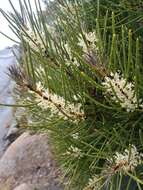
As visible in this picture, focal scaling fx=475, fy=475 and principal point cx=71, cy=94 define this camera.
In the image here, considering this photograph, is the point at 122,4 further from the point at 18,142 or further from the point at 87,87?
the point at 18,142

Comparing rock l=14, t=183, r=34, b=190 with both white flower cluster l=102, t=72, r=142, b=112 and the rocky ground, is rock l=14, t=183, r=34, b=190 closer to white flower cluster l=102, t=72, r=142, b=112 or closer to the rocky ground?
the rocky ground

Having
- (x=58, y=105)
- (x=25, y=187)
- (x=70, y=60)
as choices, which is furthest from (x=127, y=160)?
(x=25, y=187)

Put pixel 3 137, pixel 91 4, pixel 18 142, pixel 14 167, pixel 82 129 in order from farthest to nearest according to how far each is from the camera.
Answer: pixel 3 137 → pixel 18 142 → pixel 14 167 → pixel 91 4 → pixel 82 129

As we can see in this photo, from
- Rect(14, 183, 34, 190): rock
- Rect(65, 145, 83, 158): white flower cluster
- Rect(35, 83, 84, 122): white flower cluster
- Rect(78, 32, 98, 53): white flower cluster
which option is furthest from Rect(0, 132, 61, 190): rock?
Rect(78, 32, 98, 53): white flower cluster

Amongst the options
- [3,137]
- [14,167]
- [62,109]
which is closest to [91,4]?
[62,109]

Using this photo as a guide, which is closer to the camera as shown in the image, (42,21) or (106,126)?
(42,21)

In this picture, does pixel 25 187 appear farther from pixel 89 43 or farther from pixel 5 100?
pixel 5 100
